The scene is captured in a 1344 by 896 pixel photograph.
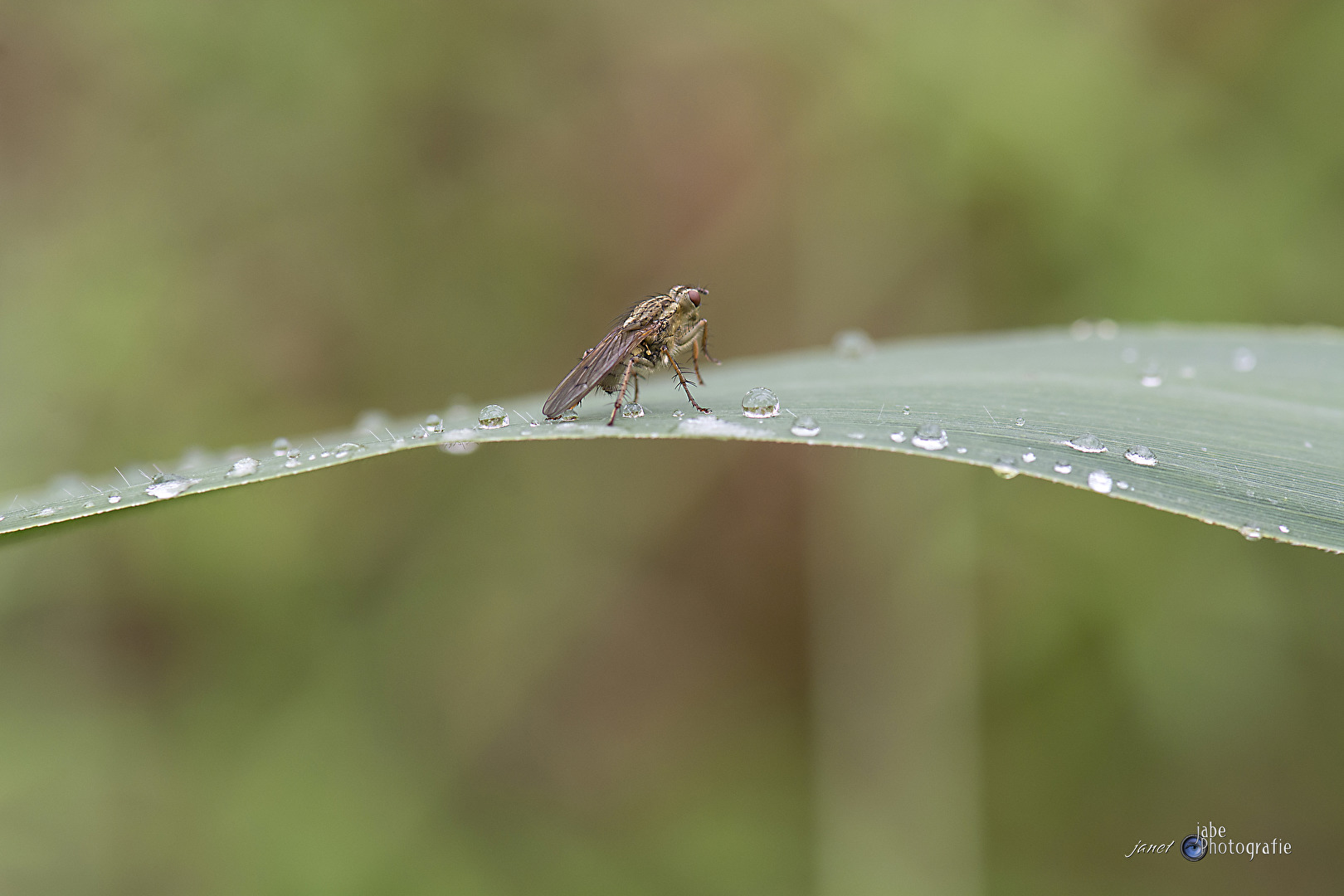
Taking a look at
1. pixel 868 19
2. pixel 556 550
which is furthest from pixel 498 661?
pixel 868 19

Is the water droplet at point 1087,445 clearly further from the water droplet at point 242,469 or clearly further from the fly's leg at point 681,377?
the water droplet at point 242,469

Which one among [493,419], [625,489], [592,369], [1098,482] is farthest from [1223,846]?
[493,419]

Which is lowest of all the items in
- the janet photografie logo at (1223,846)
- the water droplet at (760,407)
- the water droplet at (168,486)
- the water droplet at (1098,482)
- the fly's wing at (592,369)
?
the janet photografie logo at (1223,846)

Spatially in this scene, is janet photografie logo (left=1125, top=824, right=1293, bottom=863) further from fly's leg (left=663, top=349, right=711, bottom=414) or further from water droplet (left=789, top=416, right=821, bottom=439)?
water droplet (left=789, top=416, right=821, bottom=439)

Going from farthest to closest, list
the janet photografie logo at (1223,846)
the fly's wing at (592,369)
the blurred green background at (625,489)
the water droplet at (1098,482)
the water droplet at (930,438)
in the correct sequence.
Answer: the blurred green background at (625,489), the janet photografie logo at (1223,846), the fly's wing at (592,369), the water droplet at (930,438), the water droplet at (1098,482)

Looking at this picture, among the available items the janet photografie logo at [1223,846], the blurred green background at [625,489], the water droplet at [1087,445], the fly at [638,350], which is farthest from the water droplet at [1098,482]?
the janet photografie logo at [1223,846]
